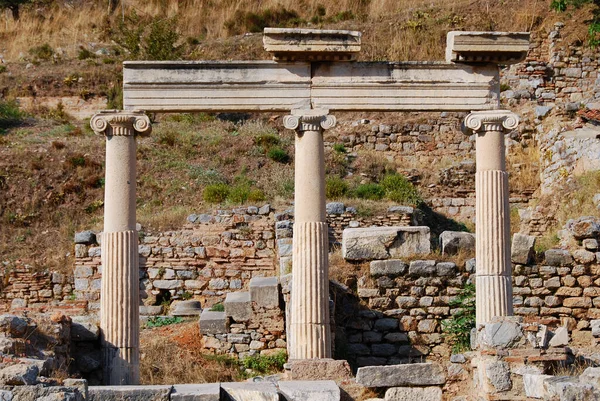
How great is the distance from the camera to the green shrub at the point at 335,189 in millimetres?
27266

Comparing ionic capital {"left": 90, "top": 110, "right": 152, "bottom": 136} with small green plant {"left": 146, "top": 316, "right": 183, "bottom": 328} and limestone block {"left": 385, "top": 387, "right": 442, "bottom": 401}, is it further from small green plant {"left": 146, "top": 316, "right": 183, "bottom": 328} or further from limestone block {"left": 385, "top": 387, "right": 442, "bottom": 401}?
limestone block {"left": 385, "top": 387, "right": 442, "bottom": 401}

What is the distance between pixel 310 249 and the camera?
52.8ft

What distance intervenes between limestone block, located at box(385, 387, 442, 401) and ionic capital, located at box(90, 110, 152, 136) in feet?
19.9

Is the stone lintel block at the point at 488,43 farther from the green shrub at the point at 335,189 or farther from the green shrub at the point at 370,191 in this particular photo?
the green shrub at the point at 370,191

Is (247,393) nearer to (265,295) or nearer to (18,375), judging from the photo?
(18,375)

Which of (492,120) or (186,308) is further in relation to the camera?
(186,308)

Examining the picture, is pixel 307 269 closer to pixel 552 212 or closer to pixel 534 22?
pixel 552 212

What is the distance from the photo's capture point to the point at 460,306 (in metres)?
18.5

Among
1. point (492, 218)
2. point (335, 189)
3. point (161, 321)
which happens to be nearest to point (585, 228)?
point (492, 218)

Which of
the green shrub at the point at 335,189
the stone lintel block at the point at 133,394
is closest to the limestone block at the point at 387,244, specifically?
the stone lintel block at the point at 133,394

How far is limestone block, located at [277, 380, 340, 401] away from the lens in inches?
497

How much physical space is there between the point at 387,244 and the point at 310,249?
308 centimetres

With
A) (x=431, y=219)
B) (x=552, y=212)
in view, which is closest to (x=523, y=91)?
(x=431, y=219)

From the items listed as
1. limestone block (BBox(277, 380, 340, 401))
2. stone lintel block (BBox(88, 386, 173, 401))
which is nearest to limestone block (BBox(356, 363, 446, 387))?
limestone block (BBox(277, 380, 340, 401))
